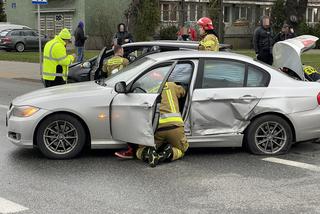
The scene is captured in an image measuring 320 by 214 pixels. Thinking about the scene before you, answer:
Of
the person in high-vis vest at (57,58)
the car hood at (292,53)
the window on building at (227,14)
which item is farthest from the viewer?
the window on building at (227,14)

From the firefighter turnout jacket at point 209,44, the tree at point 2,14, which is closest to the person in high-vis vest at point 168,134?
the firefighter turnout jacket at point 209,44

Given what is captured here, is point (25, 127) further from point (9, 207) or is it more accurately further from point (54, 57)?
point (54, 57)

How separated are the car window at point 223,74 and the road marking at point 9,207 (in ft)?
9.68

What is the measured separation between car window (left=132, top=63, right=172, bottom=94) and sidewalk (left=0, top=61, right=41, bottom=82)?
10499mm

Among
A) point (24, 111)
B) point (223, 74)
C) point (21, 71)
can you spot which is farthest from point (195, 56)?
point (21, 71)

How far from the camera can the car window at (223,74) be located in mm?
6844

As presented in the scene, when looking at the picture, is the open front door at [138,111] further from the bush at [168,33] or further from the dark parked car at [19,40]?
the bush at [168,33]

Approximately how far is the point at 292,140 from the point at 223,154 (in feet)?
3.14

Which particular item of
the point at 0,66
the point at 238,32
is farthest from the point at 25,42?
the point at 238,32

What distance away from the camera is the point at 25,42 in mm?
33625

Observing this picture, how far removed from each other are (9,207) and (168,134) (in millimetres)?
2295

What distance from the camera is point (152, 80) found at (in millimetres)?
6715

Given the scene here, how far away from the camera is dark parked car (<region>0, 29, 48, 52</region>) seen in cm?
3284

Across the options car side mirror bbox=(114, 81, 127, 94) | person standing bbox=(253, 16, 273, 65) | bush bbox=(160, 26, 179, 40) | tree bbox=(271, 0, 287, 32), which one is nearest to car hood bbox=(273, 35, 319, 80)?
car side mirror bbox=(114, 81, 127, 94)
